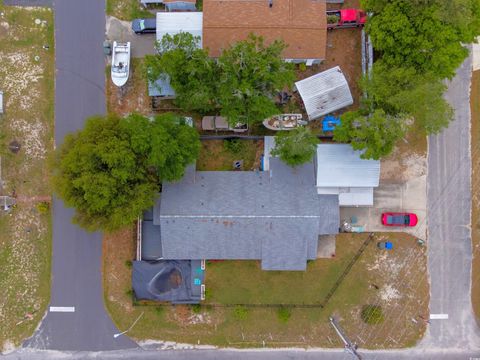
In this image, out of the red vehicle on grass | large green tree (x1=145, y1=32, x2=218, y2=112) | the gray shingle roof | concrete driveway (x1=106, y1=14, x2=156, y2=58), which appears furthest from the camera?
concrete driveway (x1=106, y1=14, x2=156, y2=58)

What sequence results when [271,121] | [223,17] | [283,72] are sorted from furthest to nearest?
[271,121], [223,17], [283,72]

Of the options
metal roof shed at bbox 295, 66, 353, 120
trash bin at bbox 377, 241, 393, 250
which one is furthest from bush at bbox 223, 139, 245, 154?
trash bin at bbox 377, 241, 393, 250

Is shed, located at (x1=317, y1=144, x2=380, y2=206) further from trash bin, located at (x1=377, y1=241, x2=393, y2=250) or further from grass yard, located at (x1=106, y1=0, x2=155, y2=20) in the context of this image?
grass yard, located at (x1=106, y1=0, x2=155, y2=20)

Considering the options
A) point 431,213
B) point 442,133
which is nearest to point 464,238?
point 431,213

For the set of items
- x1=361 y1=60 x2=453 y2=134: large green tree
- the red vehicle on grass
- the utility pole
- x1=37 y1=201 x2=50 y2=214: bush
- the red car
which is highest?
the red vehicle on grass

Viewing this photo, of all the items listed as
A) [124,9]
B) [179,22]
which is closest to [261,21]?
[179,22]

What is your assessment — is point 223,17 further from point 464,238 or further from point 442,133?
point 464,238
